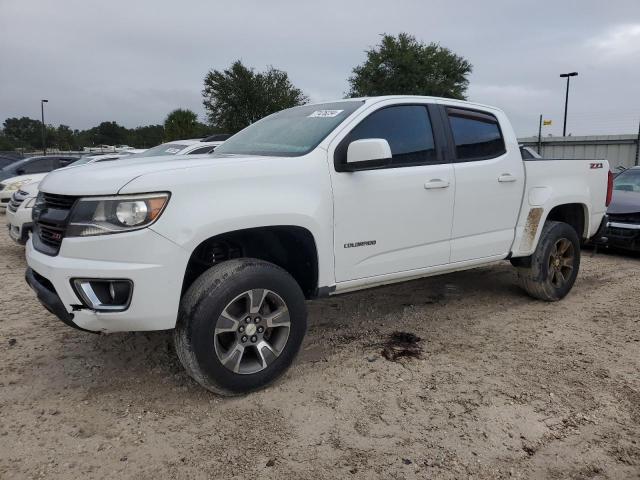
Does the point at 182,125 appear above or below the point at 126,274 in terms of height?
above

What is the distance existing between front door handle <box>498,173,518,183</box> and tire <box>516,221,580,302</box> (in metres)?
0.76

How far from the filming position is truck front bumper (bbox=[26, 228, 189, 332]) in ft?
8.88

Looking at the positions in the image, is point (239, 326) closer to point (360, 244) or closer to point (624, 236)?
point (360, 244)

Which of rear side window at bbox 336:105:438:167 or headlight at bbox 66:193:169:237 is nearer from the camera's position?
headlight at bbox 66:193:169:237

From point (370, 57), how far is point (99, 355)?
99.0 ft

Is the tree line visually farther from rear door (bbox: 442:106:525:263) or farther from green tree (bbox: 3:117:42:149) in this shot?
green tree (bbox: 3:117:42:149)

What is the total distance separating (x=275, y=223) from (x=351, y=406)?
116cm

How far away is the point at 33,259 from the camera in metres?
3.09

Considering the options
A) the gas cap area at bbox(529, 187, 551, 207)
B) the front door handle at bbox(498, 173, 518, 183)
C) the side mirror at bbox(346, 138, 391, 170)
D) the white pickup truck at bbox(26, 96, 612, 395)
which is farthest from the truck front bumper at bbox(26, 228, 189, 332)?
the gas cap area at bbox(529, 187, 551, 207)

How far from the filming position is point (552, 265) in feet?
16.7

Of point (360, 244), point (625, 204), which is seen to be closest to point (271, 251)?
point (360, 244)

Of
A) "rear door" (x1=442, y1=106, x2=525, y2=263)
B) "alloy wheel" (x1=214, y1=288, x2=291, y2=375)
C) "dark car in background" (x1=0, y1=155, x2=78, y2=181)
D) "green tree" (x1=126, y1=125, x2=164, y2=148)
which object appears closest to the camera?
"alloy wheel" (x1=214, y1=288, x2=291, y2=375)

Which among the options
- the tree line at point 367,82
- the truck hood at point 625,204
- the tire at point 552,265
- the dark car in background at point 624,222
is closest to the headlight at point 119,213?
the tire at point 552,265

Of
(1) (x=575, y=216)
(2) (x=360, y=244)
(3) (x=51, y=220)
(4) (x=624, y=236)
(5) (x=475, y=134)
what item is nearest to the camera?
(3) (x=51, y=220)
